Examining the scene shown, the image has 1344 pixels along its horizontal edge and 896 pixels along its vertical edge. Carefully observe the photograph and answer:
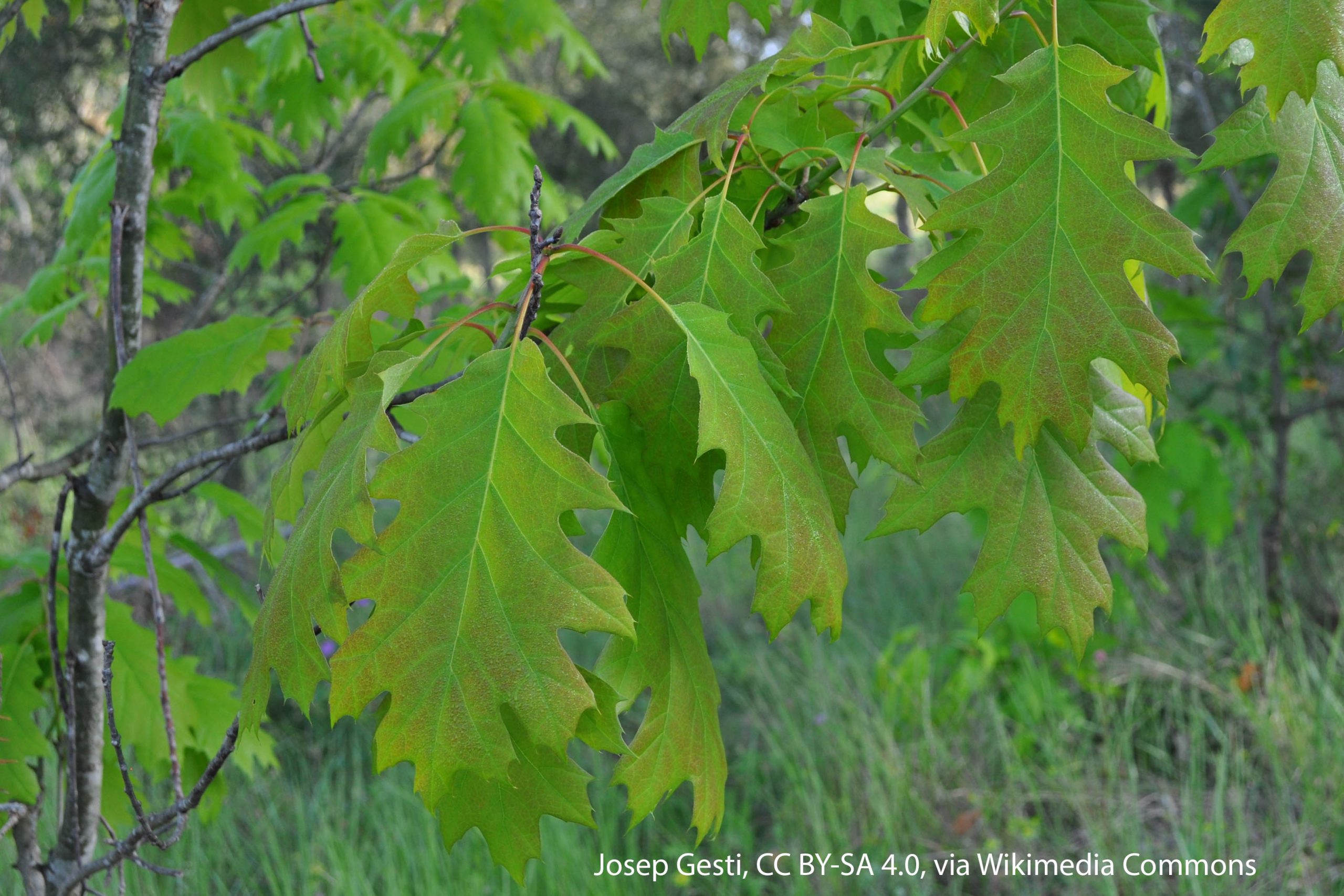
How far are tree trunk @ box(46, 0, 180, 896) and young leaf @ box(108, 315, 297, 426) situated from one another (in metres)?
0.08

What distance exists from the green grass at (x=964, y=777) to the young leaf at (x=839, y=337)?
5.73 ft

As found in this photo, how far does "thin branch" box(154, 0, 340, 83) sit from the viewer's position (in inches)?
44.9

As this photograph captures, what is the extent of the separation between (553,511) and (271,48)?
217 cm

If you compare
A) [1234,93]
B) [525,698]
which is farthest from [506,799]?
[1234,93]

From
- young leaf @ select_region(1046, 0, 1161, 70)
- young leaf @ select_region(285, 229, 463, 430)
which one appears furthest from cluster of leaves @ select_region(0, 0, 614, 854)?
young leaf @ select_region(1046, 0, 1161, 70)

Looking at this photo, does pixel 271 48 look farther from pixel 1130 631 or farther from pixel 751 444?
pixel 1130 631

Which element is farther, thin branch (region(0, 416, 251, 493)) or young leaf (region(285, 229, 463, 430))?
thin branch (region(0, 416, 251, 493))

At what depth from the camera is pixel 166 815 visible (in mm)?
1068

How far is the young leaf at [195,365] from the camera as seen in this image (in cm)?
128

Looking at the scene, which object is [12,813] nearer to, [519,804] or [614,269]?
[519,804]

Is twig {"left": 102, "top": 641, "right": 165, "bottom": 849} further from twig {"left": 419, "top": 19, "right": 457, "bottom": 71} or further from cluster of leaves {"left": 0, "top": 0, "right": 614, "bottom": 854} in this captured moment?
twig {"left": 419, "top": 19, "right": 457, "bottom": 71}

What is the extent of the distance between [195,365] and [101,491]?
0.22 meters

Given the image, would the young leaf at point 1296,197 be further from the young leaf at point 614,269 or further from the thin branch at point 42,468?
the thin branch at point 42,468

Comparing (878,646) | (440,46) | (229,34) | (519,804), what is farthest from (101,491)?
(878,646)
